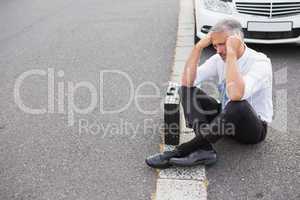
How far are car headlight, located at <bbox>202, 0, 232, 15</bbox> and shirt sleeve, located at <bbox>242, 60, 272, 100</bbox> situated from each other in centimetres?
290

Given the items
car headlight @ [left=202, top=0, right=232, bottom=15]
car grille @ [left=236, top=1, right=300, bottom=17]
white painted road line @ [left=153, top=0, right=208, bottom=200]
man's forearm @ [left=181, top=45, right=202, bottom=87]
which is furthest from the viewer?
car headlight @ [left=202, top=0, right=232, bottom=15]

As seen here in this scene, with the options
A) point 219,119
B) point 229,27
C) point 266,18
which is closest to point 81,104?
point 219,119

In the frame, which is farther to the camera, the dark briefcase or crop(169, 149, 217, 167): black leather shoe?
the dark briefcase

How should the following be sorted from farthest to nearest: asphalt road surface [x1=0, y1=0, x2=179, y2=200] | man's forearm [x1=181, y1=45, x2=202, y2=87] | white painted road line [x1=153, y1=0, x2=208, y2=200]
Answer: man's forearm [x1=181, y1=45, x2=202, y2=87] < asphalt road surface [x1=0, y1=0, x2=179, y2=200] < white painted road line [x1=153, y1=0, x2=208, y2=200]

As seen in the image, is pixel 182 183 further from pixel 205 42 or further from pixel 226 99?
pixel 205 42

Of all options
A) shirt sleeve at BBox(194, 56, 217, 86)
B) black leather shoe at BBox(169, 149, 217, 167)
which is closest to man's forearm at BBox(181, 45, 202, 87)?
shirt sleeve at BBox(194, 56, 217, 86)

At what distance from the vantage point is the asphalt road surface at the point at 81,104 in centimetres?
367

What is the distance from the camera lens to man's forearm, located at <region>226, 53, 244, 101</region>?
3.46m

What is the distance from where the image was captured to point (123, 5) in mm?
10945

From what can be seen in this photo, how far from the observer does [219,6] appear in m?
6.54

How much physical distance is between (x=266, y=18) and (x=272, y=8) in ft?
0.50

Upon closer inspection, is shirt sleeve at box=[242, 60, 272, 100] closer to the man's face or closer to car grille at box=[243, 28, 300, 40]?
the man's face

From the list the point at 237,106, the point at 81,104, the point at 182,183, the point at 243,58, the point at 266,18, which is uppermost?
the point at 266,18

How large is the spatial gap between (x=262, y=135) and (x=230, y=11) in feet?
9.60
